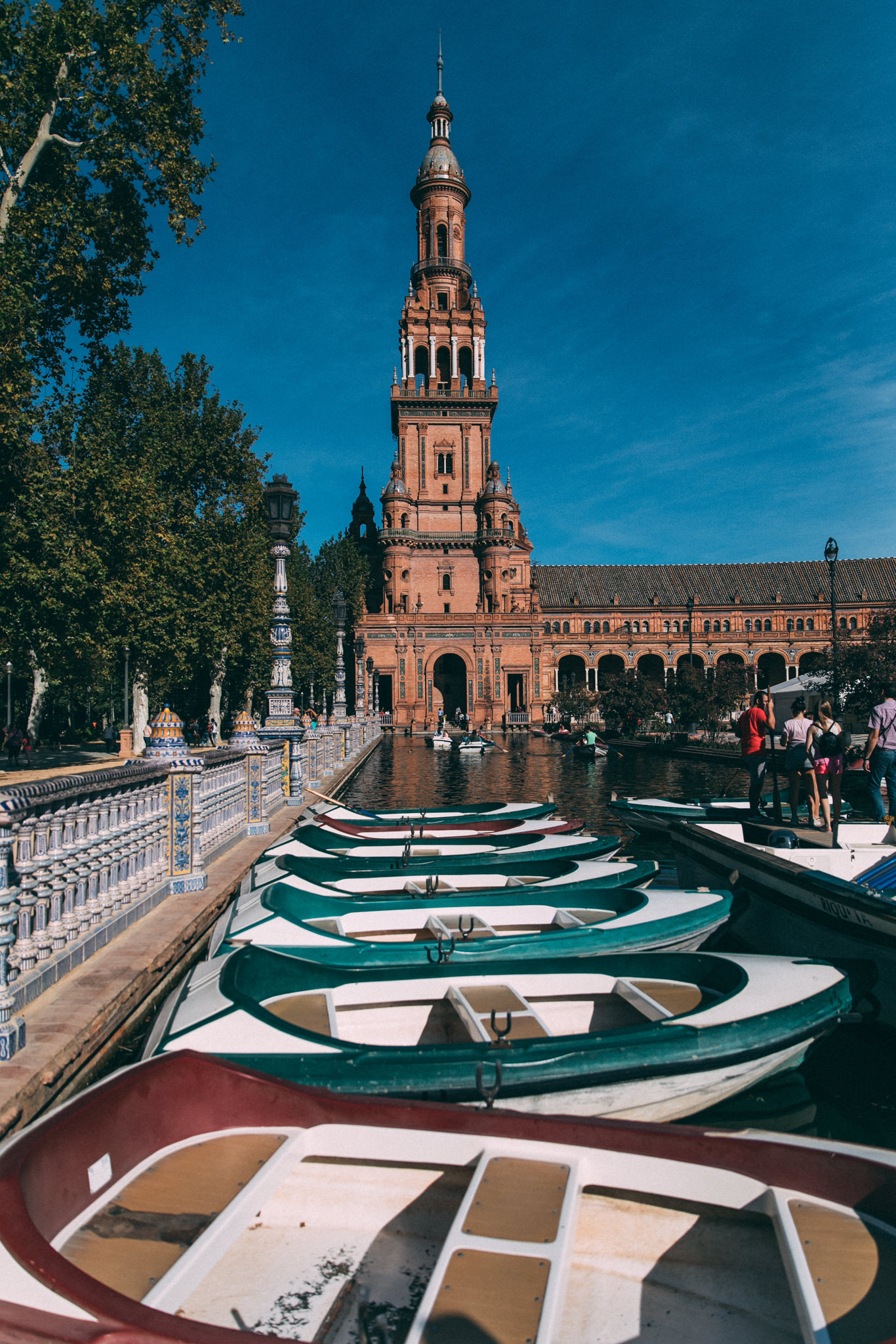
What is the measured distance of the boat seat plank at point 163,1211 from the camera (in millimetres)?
2135

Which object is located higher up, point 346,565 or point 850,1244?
point 346,565

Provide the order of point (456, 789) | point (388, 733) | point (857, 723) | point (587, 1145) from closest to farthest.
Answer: point (587, 1145), point (456, 789), point (857, 723), point (388, 733)

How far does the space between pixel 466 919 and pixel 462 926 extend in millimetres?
65

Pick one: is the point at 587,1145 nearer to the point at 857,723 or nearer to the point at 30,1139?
the point at 30,1139

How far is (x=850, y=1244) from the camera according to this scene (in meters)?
2.15

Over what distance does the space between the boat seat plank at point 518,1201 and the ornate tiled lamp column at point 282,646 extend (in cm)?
1108

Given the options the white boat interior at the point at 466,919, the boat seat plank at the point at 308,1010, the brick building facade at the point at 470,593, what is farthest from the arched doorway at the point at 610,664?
the boat seat plank at the point at 308,1010

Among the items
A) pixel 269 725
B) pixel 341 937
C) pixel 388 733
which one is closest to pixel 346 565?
pixel 388 733

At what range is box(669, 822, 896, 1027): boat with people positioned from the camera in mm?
5578

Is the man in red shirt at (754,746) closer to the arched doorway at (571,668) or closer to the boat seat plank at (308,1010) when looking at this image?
the boat seat plank at (308,1010)

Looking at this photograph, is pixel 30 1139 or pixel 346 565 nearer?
pixel 30 1139

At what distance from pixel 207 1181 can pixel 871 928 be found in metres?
4.90

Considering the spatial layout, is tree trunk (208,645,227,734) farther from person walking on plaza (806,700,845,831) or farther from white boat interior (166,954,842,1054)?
white boat interior (166,954,842,1054)

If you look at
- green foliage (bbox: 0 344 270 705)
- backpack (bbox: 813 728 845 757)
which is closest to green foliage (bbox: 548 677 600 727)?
green foliage (bbox: 0 344 270 705)
